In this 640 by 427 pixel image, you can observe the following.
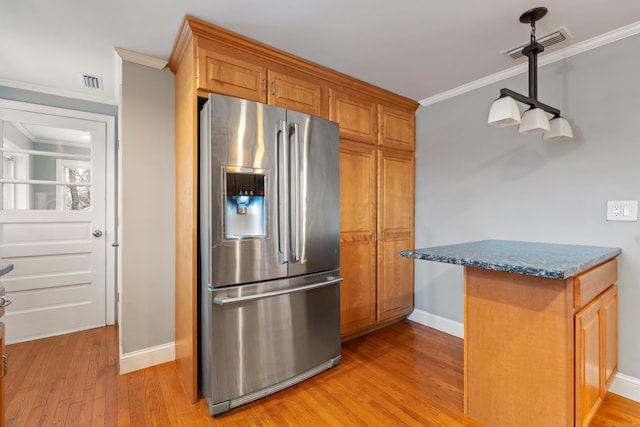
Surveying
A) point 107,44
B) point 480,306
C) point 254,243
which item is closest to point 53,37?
point 107,44

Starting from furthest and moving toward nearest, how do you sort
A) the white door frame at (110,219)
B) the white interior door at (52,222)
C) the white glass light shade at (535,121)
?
the white door frame at (110,219)
the white interior door at (52,222)
the white glass light shade at (535,121)

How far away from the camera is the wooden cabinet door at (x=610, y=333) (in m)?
1.76

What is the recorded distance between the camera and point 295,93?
2.32 meters

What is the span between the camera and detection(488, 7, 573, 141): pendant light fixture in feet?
5.72

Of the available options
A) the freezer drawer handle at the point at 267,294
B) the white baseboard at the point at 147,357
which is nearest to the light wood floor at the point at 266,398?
the white baseboard at the point at 147,357

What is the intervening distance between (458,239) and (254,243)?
2022 mm

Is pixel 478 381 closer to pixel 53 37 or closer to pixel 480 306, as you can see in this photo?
pixel 480 306

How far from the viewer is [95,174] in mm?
2992

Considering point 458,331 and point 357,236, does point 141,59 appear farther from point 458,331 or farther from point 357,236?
point 458,331

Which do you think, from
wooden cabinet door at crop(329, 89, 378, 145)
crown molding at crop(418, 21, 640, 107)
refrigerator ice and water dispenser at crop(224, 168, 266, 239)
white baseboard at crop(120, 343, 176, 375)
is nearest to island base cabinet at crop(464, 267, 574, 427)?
refrigerator ice and water dispenser at crop(224, 168, 266, 239)

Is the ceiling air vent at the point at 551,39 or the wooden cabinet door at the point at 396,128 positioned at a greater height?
the ceiling air vent at the point at 551,39

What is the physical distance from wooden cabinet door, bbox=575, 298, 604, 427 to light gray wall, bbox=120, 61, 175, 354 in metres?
2.55

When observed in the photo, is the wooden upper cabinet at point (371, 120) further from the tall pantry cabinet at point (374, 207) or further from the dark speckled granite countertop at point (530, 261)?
the dark speckled granite countertop at point (530, 261)

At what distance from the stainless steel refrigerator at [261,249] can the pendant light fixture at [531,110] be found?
1091mm
